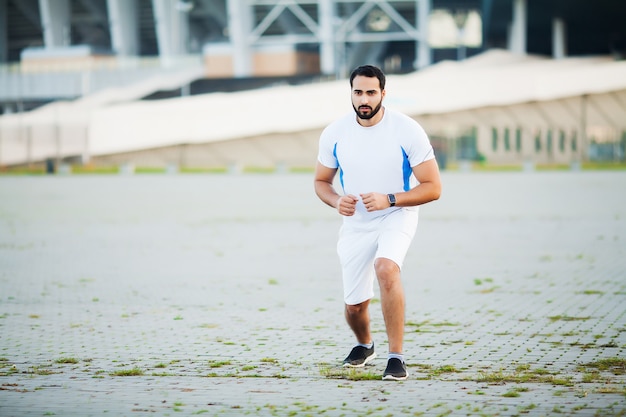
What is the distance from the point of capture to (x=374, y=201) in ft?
20.7

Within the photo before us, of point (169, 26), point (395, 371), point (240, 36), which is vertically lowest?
point (395, 371)

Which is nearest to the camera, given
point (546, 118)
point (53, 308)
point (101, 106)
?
point (53, 308)

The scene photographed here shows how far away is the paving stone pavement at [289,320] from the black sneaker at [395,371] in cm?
5

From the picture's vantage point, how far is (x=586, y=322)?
8.72 m

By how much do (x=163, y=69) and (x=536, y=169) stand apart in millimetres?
28963

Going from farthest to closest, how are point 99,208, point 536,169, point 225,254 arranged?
point 536,169, point 99,208, point 225,254

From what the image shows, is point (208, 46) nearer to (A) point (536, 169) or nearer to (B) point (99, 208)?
(A) point (536, 169)

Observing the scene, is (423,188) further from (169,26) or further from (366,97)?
(169,26)

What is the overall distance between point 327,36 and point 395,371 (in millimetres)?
64341

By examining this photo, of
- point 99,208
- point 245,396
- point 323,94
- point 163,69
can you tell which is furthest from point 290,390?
point 163,69

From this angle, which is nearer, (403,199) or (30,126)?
(403,199)

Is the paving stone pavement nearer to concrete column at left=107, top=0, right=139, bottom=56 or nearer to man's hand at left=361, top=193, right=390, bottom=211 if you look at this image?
man's hand at left=361, top=193, right=390, bottom=211

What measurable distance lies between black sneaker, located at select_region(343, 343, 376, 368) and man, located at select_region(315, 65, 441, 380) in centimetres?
3

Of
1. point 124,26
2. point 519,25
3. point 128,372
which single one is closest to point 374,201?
point 128,372
